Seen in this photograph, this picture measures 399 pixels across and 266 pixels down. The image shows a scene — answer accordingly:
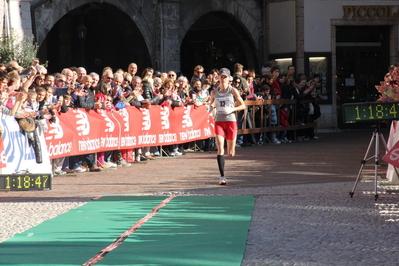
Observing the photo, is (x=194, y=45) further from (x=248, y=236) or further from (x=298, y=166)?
(x=248, y=236)

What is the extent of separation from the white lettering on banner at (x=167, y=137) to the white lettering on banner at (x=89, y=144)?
298cm

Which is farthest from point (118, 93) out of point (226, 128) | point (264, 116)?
point (264, 116)

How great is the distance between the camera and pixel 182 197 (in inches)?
445

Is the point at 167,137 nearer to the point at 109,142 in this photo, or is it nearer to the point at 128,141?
the point at 128,141

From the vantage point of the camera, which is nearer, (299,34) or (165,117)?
(165,117)

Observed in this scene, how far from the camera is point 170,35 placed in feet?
85.6

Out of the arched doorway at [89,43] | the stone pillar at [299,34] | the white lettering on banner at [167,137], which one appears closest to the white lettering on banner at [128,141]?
the white lettering on banner at [167,137]

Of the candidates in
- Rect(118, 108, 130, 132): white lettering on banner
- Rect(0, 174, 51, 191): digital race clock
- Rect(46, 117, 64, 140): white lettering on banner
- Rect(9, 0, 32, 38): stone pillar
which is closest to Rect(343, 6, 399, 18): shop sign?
Rect(9, 0, 32, 38): stone pillar

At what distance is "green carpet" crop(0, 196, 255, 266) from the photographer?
700cm

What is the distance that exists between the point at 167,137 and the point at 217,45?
14.0m

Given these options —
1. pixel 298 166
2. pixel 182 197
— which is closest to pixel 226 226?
pixel 182 197

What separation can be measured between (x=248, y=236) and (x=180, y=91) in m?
12.0

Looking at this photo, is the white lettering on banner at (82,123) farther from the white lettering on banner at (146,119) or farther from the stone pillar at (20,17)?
the stone pillar at (20,17)

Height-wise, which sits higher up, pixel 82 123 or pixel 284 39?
pixel 284 39
